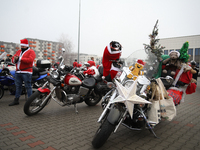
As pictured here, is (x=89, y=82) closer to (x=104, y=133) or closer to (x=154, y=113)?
(x=154, y=113)

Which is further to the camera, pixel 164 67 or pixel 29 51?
pixel 29 51

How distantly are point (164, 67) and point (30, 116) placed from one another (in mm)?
3721

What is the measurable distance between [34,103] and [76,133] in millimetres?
1644

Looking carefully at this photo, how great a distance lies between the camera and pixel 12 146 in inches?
108

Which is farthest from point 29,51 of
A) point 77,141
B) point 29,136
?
point 77,141

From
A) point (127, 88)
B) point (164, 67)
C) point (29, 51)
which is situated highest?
point (29, 51)

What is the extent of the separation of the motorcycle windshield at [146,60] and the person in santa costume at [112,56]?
0.87 feet

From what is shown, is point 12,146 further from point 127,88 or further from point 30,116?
point 127,88

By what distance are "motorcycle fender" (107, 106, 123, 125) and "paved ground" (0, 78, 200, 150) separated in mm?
574

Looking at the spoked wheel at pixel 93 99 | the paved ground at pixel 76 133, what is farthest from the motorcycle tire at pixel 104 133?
the spoked wheel at pixel 93 99

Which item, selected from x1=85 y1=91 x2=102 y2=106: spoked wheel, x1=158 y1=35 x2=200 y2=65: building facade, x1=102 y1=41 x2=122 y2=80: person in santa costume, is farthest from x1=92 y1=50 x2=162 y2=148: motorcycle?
x1=158 y1=35 x2=200 y2=65: building facade

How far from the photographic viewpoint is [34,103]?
14.3ft

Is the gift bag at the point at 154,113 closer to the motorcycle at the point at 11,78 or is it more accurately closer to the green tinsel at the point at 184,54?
the green tinsel at the point at 184,54

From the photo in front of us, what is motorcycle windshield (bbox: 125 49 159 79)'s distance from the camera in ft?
10.9
